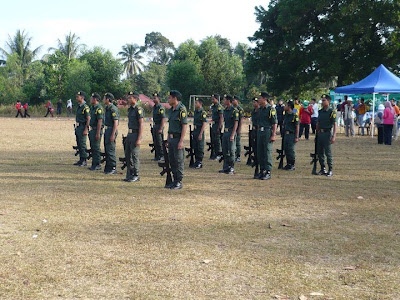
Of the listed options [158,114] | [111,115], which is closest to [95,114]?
[111,115]

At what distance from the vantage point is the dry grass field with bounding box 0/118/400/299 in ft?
16.6

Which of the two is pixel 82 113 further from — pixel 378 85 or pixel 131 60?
pixel 131 60

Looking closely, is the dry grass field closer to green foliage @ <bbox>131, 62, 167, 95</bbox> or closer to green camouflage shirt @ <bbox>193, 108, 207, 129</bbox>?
green camouflage shirt @ <bbox>193, 108, 207, 129</bbox>

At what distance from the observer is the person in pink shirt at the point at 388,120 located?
21047 millimetres

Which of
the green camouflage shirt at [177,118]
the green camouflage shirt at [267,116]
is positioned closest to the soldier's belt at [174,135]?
the green camouflage shirt at [177,118]

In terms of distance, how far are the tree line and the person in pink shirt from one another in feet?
44.0

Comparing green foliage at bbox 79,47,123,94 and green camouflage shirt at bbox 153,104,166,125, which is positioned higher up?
green foliage at bbox 79,47,123,94

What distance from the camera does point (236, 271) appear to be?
549cm

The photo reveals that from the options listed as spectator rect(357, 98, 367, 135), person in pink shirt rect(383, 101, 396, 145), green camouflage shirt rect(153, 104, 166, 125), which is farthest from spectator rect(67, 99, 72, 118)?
green camouflage shirt rect(153, 104, 166, 125)

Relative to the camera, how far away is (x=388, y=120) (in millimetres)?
21062

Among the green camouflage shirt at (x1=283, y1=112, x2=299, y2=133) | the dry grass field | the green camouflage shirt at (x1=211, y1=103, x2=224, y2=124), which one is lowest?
the dry grass field

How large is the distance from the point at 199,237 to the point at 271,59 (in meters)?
38.2

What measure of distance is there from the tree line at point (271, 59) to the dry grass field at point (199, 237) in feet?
87.1

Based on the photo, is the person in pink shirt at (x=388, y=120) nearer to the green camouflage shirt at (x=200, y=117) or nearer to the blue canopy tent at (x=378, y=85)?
the blue canopy tent at (x=378, y=85)
